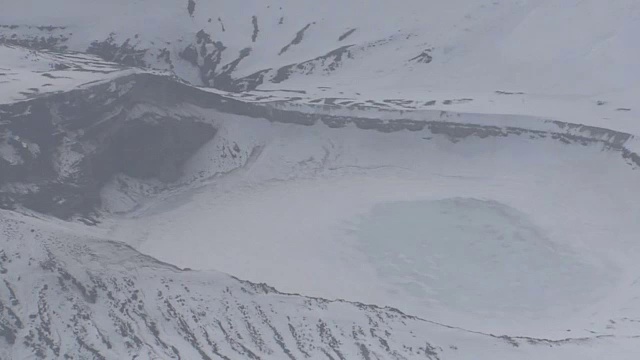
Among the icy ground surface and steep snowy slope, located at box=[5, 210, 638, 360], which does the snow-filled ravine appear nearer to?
the icy ground surface

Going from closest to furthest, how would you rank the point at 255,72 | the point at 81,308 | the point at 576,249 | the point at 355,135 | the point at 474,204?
1. the point at 81,308
2. the point at 576,249
3. the point at 474,204
4. the point at 355,135
5. the point at 255,72

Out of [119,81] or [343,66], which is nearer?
[119,81]

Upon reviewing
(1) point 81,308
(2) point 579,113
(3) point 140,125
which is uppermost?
(2) point 579,113

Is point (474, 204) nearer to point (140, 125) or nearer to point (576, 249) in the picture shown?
point (576, 249)

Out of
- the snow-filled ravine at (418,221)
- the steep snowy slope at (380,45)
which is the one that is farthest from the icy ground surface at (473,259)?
the steep snowy slope at (380,45)

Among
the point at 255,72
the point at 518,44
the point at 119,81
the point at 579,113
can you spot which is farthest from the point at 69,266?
the point at 518,44

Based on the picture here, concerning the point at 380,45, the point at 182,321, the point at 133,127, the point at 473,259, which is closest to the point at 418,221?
the point at 473,259

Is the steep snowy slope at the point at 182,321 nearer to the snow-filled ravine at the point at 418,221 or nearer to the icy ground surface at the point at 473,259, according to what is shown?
the snow-filled ravine at the point at 418,221
